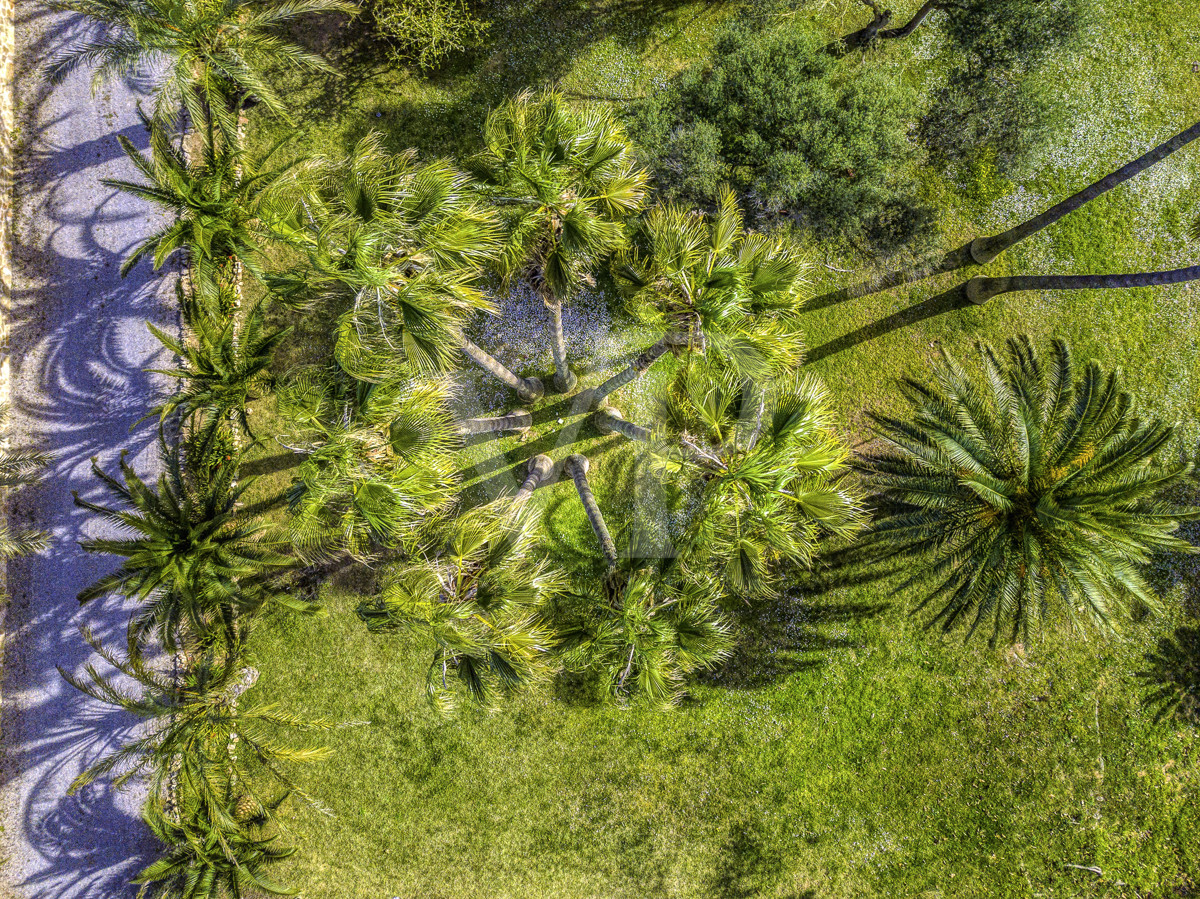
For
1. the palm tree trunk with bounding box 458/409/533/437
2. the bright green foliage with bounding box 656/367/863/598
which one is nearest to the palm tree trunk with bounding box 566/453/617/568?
the palm tree trunk with bounding box 458/409/533/437

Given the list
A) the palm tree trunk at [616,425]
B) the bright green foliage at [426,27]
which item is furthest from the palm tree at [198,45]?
the palm tree trunk at [616,425]

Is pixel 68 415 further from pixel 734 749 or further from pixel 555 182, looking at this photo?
pixel 734 749

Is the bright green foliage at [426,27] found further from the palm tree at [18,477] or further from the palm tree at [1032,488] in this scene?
the palm tree at [1032,488]

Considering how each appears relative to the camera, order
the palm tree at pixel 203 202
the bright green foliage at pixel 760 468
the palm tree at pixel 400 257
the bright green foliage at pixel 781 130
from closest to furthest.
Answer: the palm tree at pixel 400 257 → the bright green foliage at pixel 760 468 → the palm tree at pixel 203 202 → the bright green foliage at pixel 781 130

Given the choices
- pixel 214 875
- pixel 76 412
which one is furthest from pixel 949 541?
pixel 76 412

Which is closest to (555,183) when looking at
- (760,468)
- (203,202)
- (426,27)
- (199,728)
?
(760,468)

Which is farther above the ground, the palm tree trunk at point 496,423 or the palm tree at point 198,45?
the palm tree at point 198,45

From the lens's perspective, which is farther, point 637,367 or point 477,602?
point 637,367
